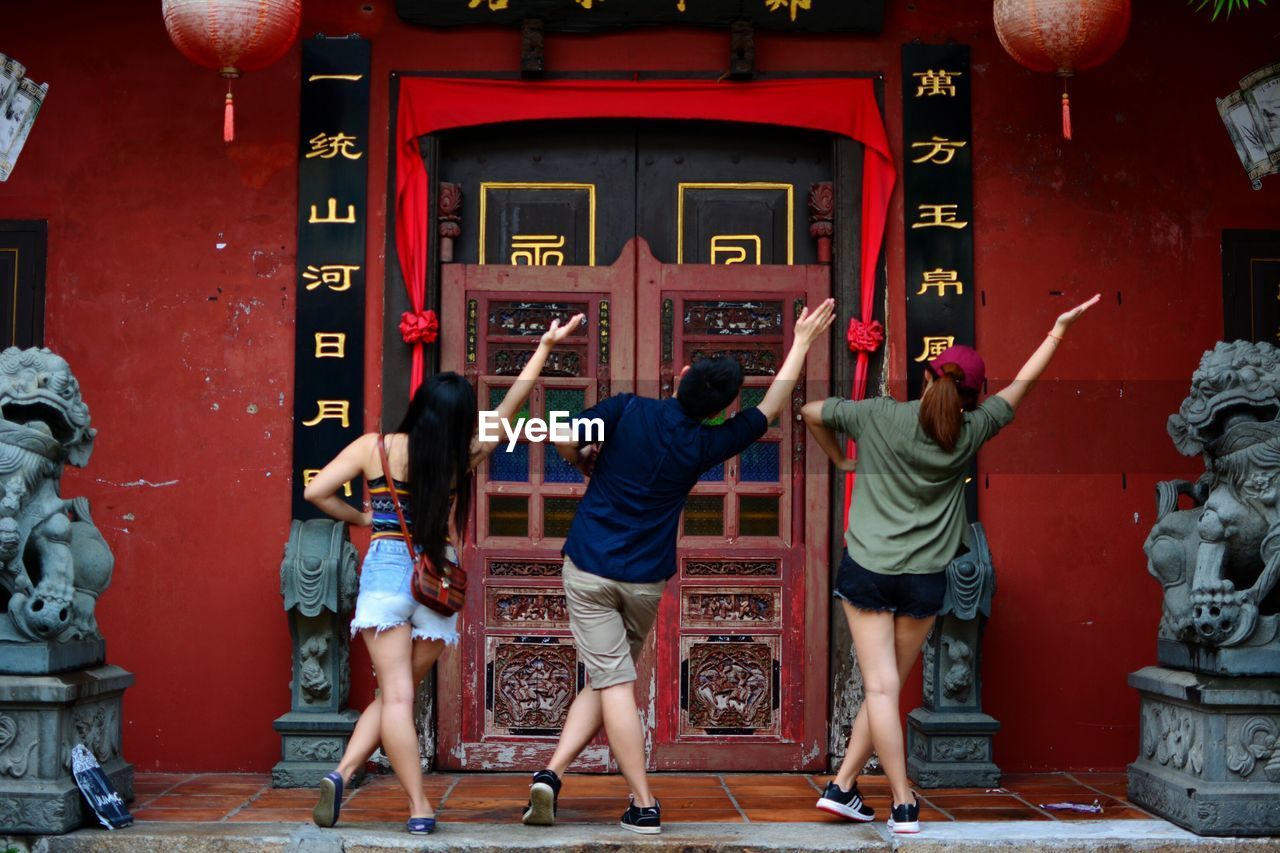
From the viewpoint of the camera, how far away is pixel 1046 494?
6805mm

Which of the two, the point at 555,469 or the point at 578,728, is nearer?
the point at 578,728

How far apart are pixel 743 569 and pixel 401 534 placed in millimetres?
2085

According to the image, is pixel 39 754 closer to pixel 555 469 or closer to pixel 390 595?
pixel 390 595

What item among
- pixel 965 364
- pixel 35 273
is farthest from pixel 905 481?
pixel 35 273

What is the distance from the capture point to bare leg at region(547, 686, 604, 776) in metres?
5.27

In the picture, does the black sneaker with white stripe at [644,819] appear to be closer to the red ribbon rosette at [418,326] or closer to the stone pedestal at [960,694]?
the stone pedestal at [960,694]

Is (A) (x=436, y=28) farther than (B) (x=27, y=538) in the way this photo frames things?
Yes

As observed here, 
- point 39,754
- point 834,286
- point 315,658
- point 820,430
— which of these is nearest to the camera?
point 39,754

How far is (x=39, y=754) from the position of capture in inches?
209

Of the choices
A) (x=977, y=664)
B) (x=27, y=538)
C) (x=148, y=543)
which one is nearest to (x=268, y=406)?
(x=148, y=543)

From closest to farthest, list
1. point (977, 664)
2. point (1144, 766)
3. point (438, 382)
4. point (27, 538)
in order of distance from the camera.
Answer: point (438, 382) < point (27, 538) < point (1144, 766) < point (977, 664)

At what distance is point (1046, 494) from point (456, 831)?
3107 millimetres

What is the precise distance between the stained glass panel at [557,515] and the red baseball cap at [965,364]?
209 centimetres

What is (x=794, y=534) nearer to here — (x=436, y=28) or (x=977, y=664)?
(x=977, y=664)
